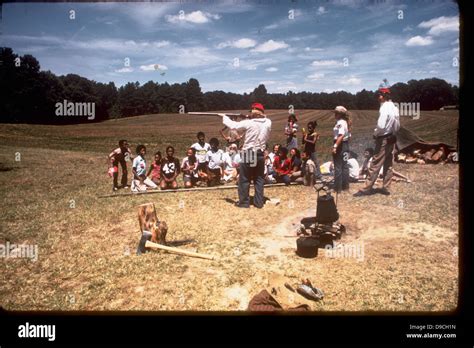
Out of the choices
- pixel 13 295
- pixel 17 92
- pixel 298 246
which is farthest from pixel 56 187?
pixel 17 92

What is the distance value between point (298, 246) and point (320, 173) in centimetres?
581

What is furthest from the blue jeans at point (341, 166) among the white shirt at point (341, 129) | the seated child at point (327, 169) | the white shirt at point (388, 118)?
the seated child at point (327, 169)

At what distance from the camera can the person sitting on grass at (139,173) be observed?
34.2 feet

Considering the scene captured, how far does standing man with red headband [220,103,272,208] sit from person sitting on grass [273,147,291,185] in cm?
259

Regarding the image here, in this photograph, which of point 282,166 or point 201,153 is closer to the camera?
point 282,166

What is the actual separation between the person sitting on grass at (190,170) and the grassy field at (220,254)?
1047 millimetres

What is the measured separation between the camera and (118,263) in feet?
18.0

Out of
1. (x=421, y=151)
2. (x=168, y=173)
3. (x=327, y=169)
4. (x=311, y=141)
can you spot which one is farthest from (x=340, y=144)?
(x=421, y=151)

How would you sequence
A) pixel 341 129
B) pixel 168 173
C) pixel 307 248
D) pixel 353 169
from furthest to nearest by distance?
1. pixel 353 169
2. pixel 168 173
3. pixel 341 129
4. pixel 307 248

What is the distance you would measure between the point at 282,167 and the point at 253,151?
9.70 feet

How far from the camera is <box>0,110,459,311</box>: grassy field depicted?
4.54 metres

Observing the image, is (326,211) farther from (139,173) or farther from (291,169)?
(139,173)

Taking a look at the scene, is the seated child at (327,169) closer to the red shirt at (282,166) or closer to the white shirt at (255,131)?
the red shirt at (282,166)

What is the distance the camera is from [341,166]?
30.0 ft
